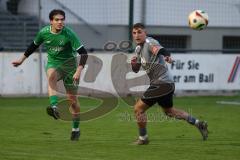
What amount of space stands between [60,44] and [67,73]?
0.60 metres

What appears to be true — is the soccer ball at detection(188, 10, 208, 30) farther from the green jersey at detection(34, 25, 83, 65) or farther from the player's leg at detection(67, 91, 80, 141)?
the player's leg at detection(67, 91, 80, 141)

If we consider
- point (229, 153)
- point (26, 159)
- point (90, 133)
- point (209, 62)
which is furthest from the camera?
point (209, 62)

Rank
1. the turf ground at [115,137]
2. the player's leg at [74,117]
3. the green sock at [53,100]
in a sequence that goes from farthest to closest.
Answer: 1. the player's leg at [74,117]
2. the green sock at [53,100]
3. the turf ground at [115,137]

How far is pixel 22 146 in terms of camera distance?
12.3m

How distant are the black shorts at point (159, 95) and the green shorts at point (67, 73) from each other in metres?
1.44

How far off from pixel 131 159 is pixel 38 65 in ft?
45.2

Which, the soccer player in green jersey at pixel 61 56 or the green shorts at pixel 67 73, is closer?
the soccer player in green jersey at pixel 61 56

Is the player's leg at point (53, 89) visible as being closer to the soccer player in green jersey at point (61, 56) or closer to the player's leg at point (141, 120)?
the soccer player in green jersey at point (61, 56)

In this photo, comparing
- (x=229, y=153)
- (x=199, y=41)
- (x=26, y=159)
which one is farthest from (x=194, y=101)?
(x=26, y=159)

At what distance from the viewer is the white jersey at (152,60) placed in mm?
12625

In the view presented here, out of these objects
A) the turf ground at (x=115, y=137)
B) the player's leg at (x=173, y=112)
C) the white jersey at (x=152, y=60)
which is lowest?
the turf ground at (x=115, y=137)

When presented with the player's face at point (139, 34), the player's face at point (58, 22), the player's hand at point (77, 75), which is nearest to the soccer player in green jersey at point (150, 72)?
the player's face at point (139, 34)

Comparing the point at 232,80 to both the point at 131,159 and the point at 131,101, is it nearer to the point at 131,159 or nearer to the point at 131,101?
the point at 131,101

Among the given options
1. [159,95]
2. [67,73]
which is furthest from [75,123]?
[159,95]
